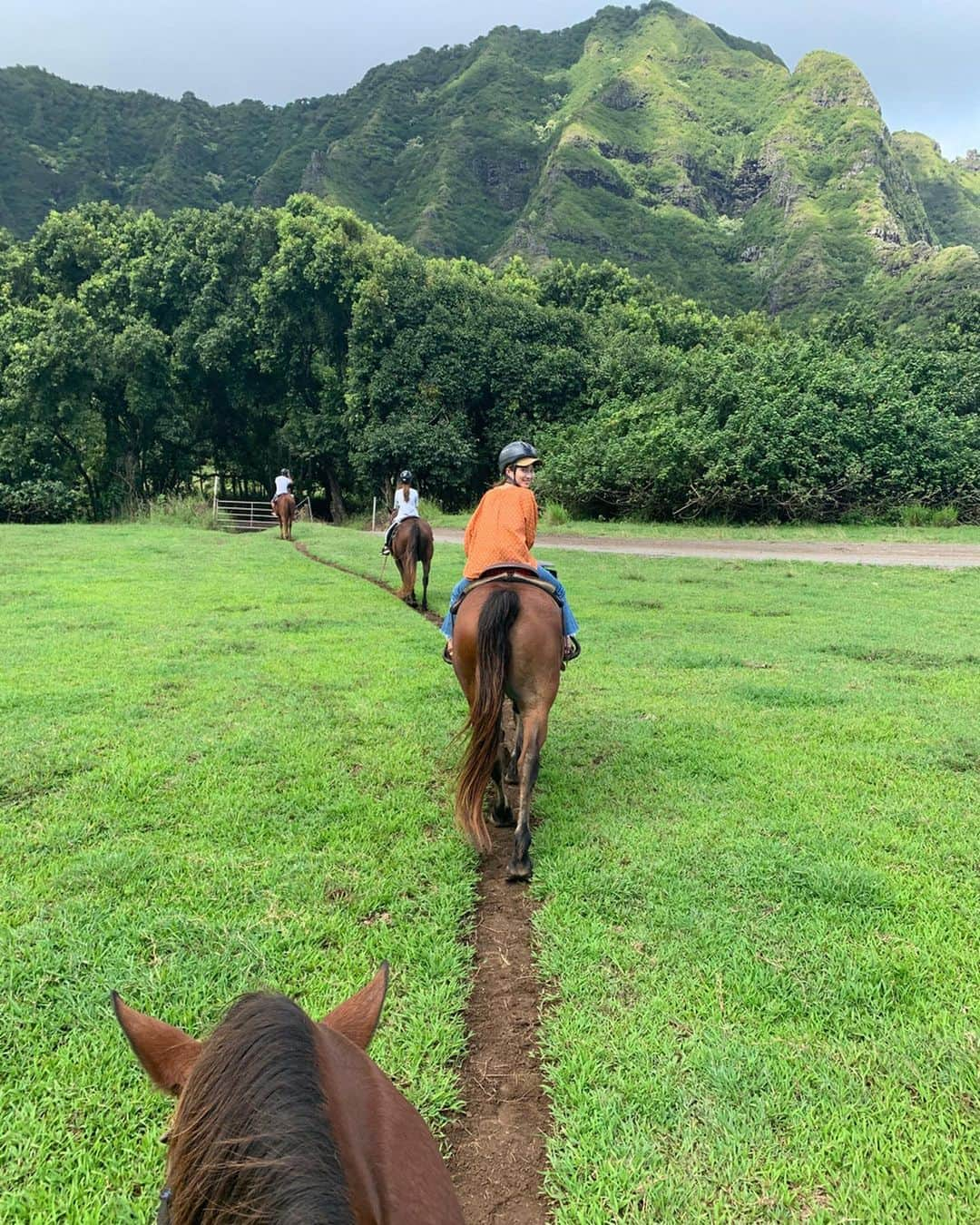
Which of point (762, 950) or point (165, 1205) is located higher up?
point (165, 1205)

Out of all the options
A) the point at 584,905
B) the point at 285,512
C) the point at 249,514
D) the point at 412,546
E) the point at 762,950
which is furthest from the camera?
the point at 249,514

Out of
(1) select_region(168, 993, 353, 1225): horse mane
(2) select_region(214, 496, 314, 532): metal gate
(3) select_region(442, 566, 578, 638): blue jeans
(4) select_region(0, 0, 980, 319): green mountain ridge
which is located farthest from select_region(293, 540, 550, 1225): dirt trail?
(4) select_region(0, 0, 980, 319): green mountain ridge

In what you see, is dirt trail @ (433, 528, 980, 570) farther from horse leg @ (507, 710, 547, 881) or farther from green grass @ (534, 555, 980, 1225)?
horse leg @ (507, 710, 547, 881)

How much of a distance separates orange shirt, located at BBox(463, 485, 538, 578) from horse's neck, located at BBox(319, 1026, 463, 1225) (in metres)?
3.47

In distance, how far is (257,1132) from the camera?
824mm

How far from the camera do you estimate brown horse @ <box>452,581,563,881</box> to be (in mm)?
3898

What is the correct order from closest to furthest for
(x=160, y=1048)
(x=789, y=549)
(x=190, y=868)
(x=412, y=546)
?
(x=160, y=1048)
(x=190, y=868)
(x=412, y=546)
(x=789, y=549)

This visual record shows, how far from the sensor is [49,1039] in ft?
7.72

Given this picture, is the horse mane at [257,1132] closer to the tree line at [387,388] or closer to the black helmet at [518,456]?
the black helmet at [518,456]

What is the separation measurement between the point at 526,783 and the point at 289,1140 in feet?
9.93

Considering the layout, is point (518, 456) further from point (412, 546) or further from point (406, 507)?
point (406, 507)

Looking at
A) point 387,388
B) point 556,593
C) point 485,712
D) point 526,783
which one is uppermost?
point 387,388

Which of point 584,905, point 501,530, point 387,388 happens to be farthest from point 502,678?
point 387,388

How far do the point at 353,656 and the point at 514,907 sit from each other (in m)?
4.48
